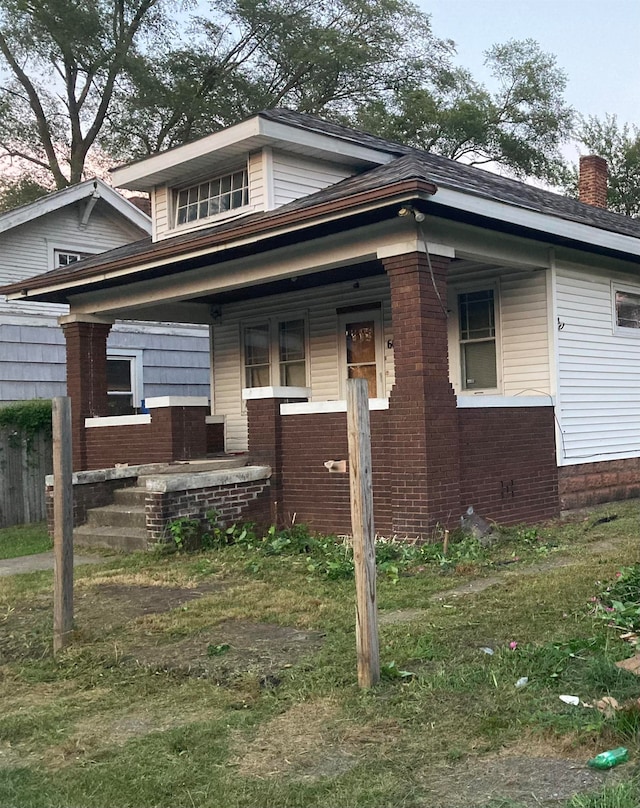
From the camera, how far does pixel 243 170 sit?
41.3 ft

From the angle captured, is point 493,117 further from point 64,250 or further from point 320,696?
point 320,696

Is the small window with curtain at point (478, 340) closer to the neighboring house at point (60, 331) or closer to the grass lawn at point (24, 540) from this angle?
the grass lawn at point (24, 540)

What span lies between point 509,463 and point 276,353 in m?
5.36

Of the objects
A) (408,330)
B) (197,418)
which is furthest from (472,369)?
(197,418)

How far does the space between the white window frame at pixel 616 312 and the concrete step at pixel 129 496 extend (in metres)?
6.94

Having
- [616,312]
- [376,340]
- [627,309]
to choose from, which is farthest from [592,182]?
[376,340]

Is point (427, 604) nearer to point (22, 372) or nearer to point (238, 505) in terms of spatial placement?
point (238, 505)

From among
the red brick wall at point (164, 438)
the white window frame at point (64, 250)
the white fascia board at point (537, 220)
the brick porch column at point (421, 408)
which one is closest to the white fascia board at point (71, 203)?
the white window frame at point (64, 250)

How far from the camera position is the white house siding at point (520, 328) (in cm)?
1108

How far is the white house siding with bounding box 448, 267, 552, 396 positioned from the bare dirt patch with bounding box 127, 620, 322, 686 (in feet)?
20.3

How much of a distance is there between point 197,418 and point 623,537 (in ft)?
19.0

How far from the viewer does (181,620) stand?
6.36 metres

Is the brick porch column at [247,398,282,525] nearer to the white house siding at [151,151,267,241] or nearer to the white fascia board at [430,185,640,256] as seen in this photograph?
the white house siding at [151,151,267,241]

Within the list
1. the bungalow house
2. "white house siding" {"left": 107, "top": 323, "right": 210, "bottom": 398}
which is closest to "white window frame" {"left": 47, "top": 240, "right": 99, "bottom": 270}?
"white house siding" {"left": 107, "top": 323, "right": 210, "bottom": 398}
